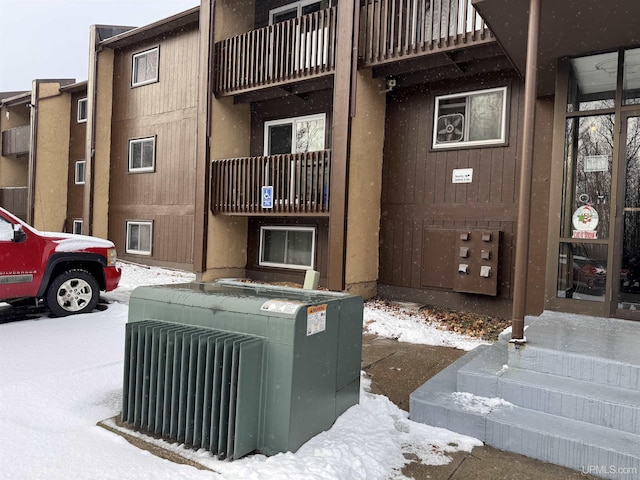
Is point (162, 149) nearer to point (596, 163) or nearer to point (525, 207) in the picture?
point (596, 163)

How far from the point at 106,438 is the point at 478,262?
20.1 ft

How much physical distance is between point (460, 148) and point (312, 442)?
632 centimetres

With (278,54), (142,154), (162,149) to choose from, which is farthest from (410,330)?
(142,154)

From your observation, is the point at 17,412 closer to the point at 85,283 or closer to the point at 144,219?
the point at 85,283

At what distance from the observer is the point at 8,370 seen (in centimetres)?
404

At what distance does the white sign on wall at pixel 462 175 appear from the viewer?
25.4ft

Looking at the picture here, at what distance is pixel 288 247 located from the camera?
10.1 m

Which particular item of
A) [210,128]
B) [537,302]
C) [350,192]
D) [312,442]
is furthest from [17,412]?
[210,128]

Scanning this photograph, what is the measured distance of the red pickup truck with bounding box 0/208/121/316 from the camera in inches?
238

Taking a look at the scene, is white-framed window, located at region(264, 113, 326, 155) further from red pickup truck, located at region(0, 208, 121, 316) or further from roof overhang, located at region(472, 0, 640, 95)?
roof overhang, located at region(472, 0, 640, 95)

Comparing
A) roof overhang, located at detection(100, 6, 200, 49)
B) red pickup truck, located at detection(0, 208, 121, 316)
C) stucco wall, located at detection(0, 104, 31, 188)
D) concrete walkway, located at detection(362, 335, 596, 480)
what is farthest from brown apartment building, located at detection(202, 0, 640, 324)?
stucco wall, located at detection(0, 104, 31, 188)

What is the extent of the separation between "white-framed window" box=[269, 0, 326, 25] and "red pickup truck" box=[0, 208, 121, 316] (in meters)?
6.68

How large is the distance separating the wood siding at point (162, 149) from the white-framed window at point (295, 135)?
252 cm

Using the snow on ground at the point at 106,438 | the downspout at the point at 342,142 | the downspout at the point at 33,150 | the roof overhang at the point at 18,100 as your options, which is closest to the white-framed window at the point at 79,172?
the downspout at the point at 33,150
